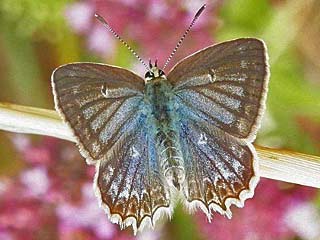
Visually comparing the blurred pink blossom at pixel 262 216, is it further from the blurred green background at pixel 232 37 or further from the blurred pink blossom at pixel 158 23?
the blurred pink blossom at pixel 158 23

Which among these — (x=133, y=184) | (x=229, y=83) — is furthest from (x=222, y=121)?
(x=133, y=184)

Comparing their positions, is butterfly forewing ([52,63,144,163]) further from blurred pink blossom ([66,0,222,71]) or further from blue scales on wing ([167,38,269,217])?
blurred pink blossom ([66,0,222,71])

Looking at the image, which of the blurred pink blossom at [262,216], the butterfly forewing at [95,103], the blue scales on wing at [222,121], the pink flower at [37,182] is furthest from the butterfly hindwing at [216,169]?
the pink flower at [37,182]

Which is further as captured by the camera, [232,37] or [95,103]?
[232,37]

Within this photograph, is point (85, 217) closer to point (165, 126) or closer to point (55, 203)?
point (55, 203)

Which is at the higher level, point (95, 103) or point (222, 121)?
point (222, 121)

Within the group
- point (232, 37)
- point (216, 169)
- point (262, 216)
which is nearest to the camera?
point (216, 169)
